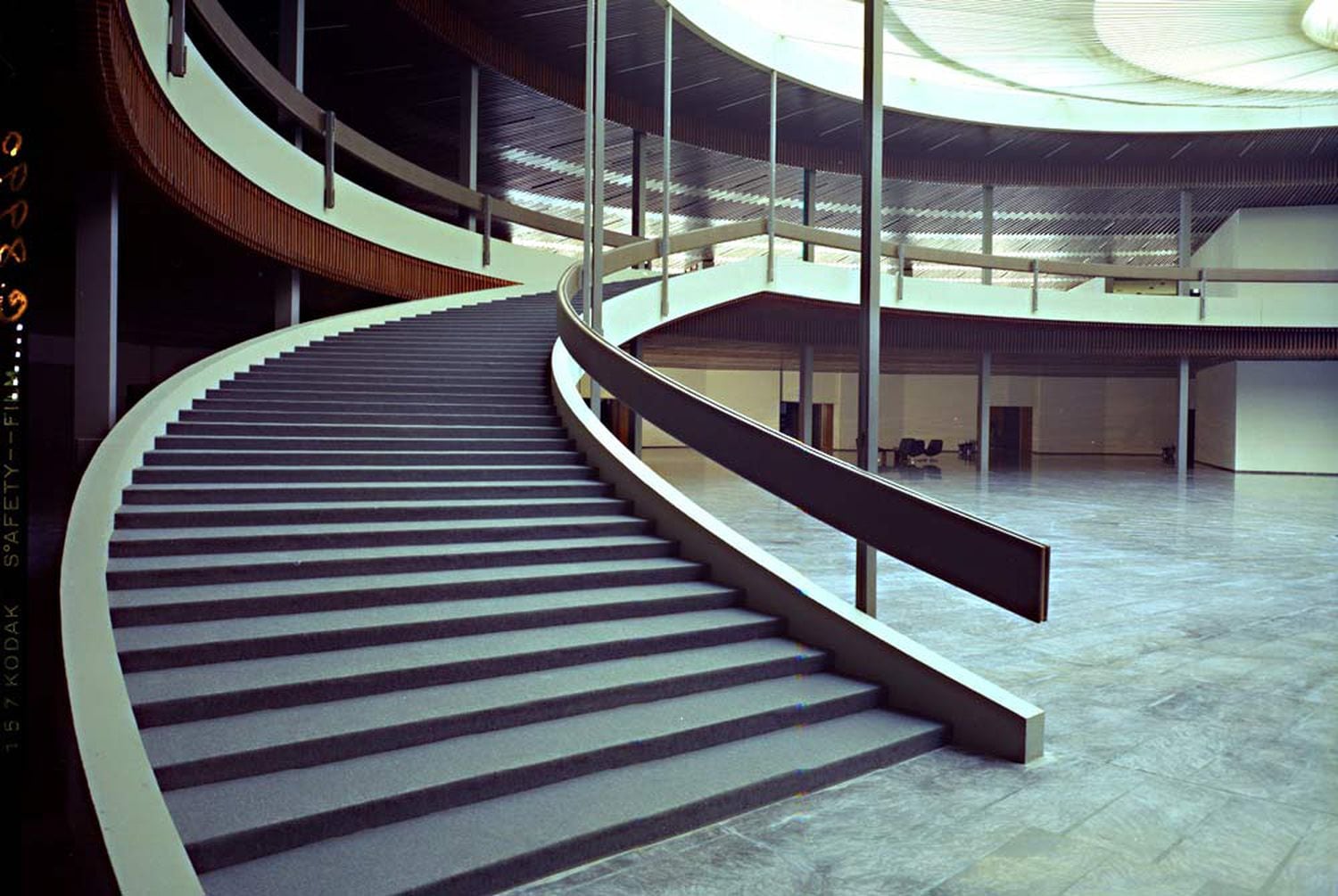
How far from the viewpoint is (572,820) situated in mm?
3391

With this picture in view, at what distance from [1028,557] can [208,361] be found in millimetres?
6896

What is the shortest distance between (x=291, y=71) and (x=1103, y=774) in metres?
12.0

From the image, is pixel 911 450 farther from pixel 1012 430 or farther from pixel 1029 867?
pixel 1029 867

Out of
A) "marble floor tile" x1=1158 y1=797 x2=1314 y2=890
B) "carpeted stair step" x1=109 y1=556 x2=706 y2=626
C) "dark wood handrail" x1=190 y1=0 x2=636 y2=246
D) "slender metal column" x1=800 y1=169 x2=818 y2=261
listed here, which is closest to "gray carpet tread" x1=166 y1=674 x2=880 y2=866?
"carpeted stair step" x1=109 y1=556 x2=706 y2=626

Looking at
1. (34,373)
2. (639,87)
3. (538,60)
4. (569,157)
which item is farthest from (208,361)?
(569,157)

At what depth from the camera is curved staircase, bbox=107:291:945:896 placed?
3.26 meters

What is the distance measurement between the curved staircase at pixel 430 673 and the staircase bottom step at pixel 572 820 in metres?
0.01

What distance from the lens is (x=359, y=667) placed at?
411 cm

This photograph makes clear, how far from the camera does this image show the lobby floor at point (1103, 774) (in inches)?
125

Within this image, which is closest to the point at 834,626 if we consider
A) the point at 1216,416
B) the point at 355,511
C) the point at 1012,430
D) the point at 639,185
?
the point at 355,511

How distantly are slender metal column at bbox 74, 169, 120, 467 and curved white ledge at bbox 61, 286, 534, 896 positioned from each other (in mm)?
1385

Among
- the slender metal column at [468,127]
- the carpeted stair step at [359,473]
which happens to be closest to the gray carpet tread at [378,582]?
the carpeted stair step at [359,473]

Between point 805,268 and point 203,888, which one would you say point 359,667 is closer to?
point 203,888

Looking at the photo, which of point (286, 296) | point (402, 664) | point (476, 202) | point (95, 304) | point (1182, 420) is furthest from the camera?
point (1182, 420)
